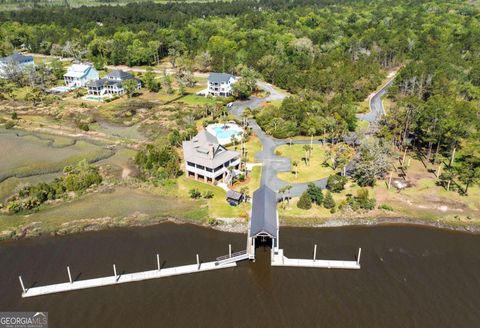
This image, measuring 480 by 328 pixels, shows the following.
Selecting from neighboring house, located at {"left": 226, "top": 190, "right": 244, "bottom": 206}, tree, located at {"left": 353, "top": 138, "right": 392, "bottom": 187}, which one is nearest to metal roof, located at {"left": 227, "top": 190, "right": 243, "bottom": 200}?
neighboring house, located at {"left": 226, "top": 190, "right": 244, "bottom": 206}

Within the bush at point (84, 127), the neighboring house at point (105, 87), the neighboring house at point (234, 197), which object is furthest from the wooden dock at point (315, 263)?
the neighboring house at point (105, 87)

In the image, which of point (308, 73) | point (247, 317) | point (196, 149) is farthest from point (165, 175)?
point (308, 73)

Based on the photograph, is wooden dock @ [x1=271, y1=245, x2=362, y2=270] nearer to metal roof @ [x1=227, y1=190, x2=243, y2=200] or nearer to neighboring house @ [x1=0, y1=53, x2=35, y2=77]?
metal roof @ [x1=227, y1=190, x2=243, y2=200]

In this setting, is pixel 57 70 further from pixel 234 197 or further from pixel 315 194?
pixel 315 194

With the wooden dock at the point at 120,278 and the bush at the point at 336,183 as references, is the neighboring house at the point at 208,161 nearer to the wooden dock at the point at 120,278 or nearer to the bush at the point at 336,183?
the bush at the point at 336,183

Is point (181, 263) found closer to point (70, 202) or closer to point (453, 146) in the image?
point (70, 202)
